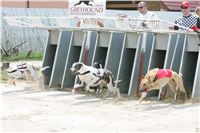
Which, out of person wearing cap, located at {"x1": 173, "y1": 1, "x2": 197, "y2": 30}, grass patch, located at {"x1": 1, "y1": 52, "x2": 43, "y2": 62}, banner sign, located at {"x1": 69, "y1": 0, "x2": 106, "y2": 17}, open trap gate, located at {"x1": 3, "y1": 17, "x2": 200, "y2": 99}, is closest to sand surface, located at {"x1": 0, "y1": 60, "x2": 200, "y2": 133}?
open trap gate, located at {"x1": 3, "y1": 17, "x2": 200, "y2": 99}

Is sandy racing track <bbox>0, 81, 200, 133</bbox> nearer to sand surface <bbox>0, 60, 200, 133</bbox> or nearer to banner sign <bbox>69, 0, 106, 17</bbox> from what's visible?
sand surface <bbox>0, 60, 200, 133</bbox>

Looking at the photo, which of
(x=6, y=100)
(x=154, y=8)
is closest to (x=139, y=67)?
(x=6, y=100)

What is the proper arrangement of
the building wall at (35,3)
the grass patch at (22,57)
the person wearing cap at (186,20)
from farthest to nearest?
the building wall at (35,3) → the grass patch at (22,57) → the person wearing cap at (186,20)

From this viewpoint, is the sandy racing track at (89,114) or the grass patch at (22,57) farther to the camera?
the grass patch at (22,57)

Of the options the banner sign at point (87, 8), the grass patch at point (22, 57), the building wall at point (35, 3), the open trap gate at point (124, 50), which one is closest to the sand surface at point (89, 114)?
the open trap gate at point (124, 50)

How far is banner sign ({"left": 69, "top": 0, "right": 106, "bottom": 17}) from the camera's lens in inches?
533

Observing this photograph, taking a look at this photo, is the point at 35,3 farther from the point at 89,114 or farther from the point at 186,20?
the point at 89,114

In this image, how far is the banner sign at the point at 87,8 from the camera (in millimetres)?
13531

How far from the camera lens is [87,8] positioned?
1352 cm

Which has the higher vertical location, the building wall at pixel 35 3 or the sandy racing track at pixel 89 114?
the building wall at pixel 35 3

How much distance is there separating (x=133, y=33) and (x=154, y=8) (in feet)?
43.5

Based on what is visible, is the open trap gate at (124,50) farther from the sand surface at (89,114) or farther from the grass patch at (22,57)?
the grass patch at (22,57)

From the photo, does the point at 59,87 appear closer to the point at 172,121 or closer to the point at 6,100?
the point at 6,100

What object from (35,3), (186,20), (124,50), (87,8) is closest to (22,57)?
(87,8)
